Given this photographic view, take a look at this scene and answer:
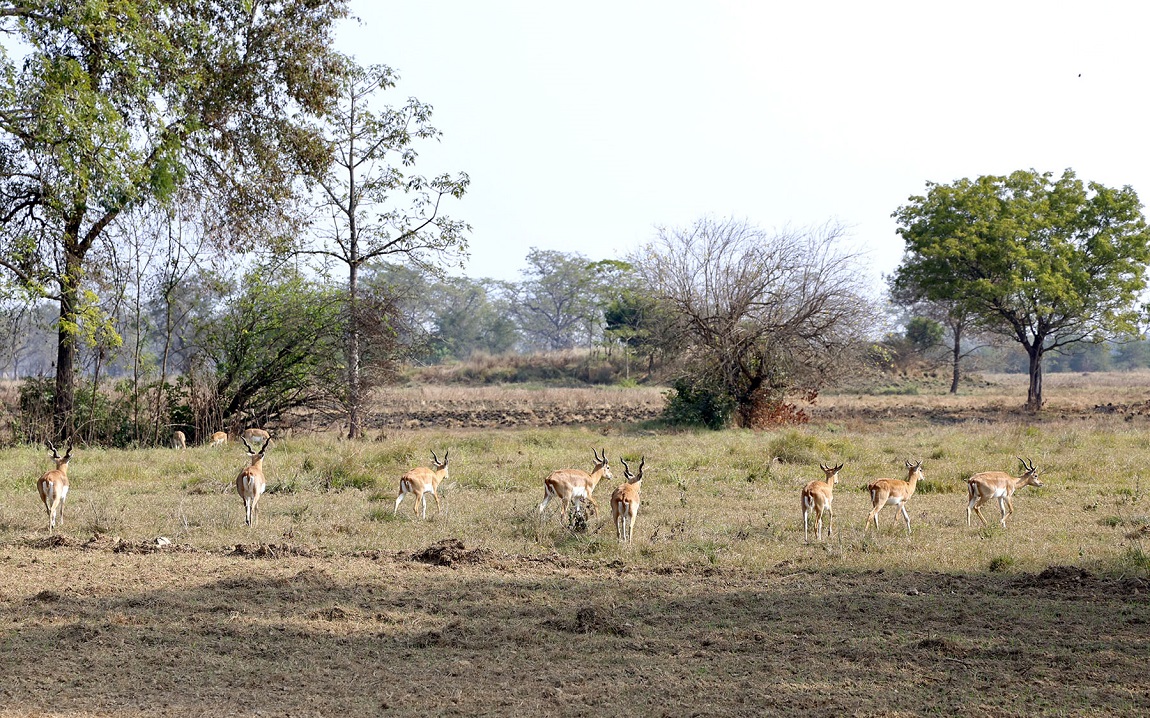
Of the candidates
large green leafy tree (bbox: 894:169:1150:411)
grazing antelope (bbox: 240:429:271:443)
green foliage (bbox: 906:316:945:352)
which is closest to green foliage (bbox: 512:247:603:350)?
green foliage (bbox: 906:316:945:352)

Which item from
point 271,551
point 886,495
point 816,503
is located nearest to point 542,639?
point 271,551

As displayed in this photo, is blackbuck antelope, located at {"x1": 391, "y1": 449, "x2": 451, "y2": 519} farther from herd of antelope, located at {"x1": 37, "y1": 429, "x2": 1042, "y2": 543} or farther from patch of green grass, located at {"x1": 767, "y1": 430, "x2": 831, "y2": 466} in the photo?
patch of green grass, located at {"x1": 767, "y1": 430, "x2": 831, "y2": 466}

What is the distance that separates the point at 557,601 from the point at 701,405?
19.8 metres

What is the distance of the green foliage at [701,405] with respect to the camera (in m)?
27.6

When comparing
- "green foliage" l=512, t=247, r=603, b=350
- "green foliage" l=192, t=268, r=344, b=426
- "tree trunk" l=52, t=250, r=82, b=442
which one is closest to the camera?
"tree trunk" l=52, t=250, r=82, b=442

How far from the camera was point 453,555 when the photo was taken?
10.1 meters

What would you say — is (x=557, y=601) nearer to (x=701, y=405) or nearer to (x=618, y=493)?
(x=618, y=493)

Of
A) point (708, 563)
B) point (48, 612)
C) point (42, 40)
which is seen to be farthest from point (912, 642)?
point (42, 40)

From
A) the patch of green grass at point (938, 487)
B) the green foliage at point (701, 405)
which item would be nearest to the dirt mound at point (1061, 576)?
the patch of green grass at point (938, 487)

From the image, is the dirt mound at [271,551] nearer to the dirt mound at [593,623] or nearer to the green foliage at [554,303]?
the dirt mound at [593,623]

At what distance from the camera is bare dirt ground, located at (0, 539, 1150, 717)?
245 inches

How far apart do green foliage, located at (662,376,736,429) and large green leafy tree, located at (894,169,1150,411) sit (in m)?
13.0

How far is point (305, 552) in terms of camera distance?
10.5m

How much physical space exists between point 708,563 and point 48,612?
5.98 m
